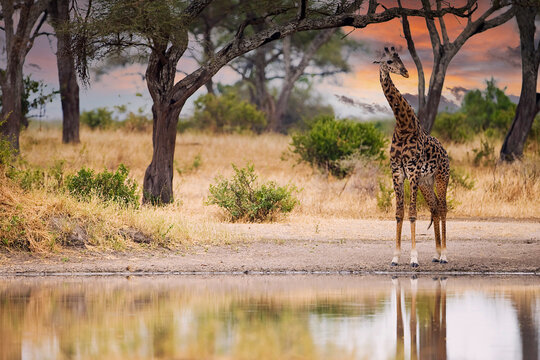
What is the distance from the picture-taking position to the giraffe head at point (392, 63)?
12578 mm

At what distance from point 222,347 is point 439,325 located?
2146mm

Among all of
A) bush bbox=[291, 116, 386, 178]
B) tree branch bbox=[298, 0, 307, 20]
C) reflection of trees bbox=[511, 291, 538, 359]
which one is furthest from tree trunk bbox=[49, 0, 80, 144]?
reflection of trees bbox=[511, 291, 538, 359]

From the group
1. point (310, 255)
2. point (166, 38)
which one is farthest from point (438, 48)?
point (310, 255)

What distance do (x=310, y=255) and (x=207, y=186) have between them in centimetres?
1214

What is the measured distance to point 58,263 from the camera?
41.9 feet

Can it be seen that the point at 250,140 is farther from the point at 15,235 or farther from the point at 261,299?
the point at 261,299

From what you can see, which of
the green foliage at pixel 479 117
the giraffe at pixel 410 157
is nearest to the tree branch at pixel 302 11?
the giraffe at pixel 410 157

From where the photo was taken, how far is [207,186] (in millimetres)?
25500

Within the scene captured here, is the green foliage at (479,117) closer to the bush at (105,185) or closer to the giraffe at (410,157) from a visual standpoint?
the bush at (105,185)

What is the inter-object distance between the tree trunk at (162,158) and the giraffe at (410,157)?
28.2ft

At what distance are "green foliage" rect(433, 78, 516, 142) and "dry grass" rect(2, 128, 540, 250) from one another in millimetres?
3141

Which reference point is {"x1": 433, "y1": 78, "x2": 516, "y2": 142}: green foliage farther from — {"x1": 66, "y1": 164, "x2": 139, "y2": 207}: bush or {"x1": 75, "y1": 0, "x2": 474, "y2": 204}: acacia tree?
{"x1": 66, "y1": 164, "x2": 139, "y2": 207}: bush

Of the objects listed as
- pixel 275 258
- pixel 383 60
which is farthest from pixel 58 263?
pixel 383 60

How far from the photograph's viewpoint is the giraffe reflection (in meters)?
6.75
